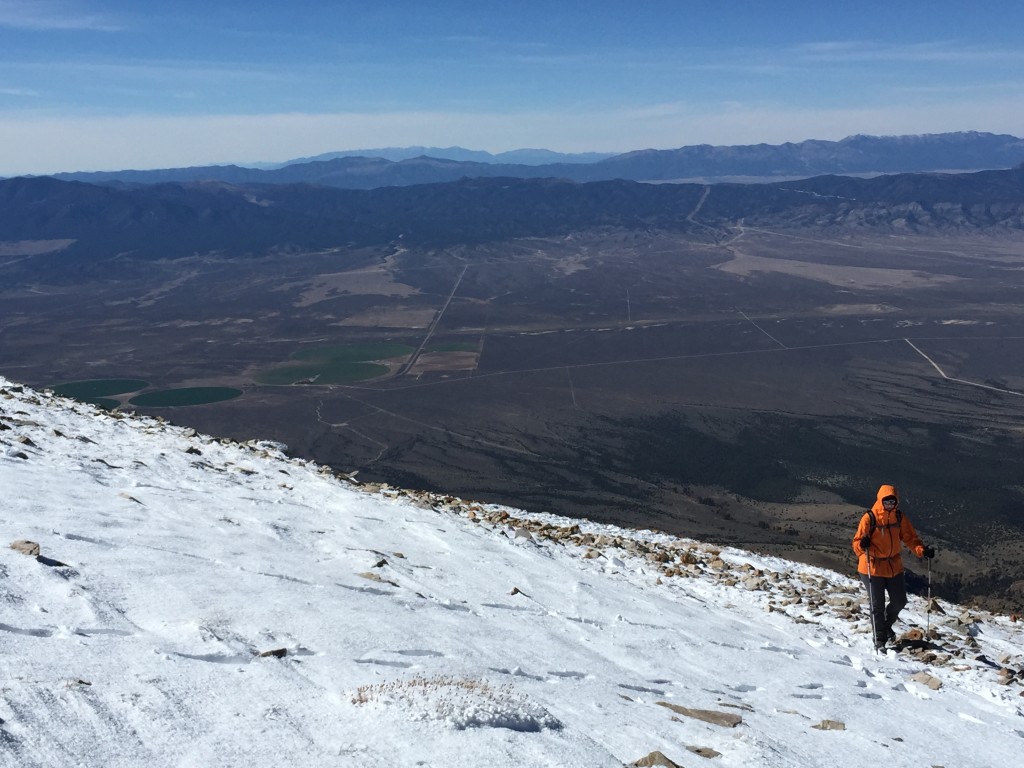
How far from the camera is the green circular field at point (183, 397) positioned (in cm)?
5056

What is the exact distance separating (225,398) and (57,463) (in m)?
43.8

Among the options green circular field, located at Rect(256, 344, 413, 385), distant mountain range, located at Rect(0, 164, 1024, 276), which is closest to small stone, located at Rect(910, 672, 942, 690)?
green circular field, located at Rect(256, 344, 413, 385)

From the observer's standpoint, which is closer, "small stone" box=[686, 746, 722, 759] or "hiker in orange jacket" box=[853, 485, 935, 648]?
"small stone" box=[686, 746, 722, 759]

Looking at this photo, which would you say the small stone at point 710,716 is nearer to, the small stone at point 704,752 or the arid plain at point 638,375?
the small stone at point 704,752

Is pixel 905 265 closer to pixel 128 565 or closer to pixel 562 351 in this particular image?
pixel 562 351

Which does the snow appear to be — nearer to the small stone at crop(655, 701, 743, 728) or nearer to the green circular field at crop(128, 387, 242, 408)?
the small stone at crop(655, 701, 743, 728)

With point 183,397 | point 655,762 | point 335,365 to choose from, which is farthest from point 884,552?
point 335,365

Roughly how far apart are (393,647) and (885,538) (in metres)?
5.02

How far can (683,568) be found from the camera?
11.5m

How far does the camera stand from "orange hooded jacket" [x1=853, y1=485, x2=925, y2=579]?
779 centimetres

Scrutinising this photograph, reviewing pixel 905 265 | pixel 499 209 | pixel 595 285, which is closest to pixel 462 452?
pixel 595 285

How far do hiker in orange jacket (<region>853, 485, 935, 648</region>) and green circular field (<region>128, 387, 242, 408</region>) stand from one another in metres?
47.9

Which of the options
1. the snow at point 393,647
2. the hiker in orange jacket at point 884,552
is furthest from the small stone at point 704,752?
the hiker in orange jacket at point 884,552

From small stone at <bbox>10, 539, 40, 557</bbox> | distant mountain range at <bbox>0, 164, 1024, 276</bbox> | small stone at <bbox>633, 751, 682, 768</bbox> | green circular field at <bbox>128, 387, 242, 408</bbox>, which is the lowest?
green circular field at <bbox>128, 387, 242, 408</bbox>
